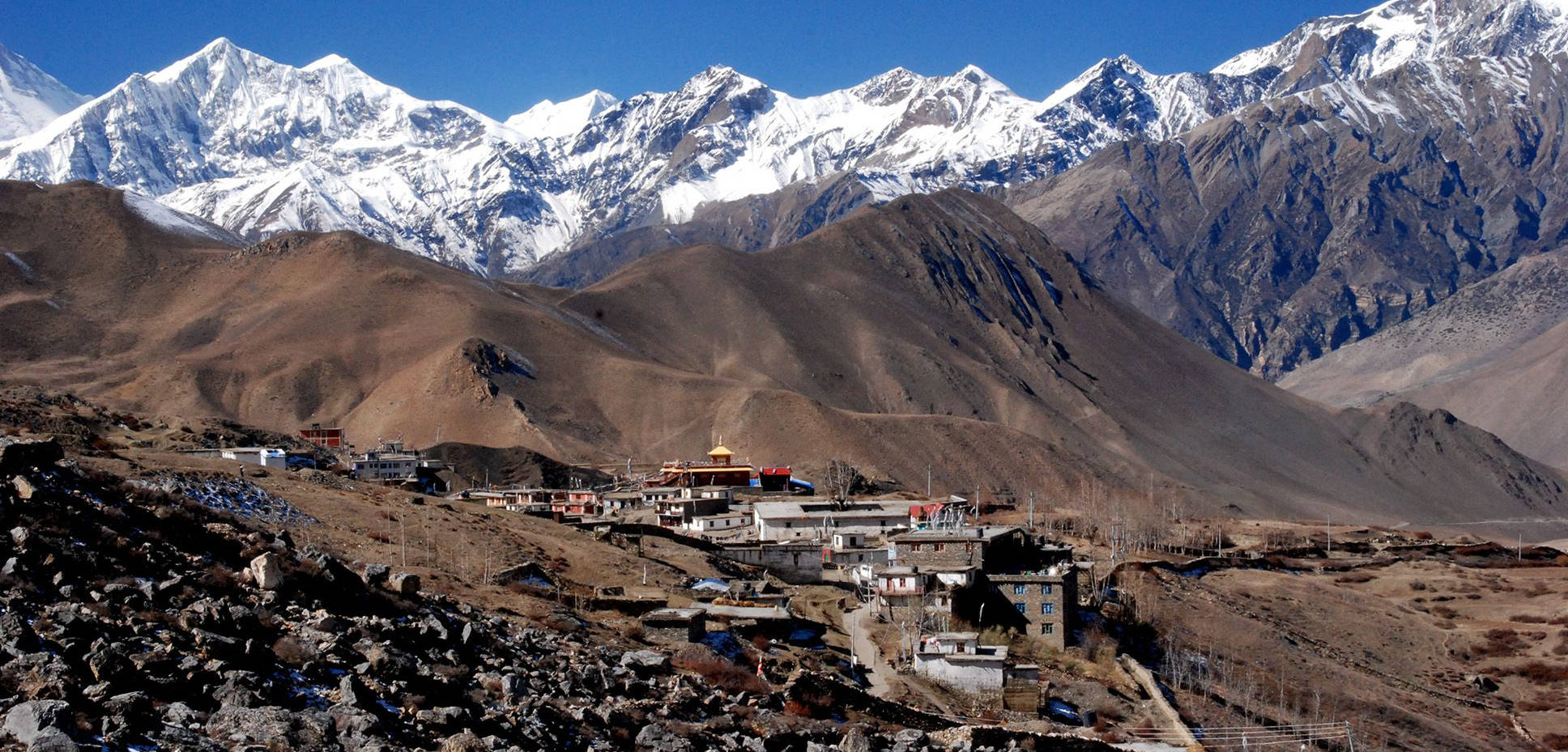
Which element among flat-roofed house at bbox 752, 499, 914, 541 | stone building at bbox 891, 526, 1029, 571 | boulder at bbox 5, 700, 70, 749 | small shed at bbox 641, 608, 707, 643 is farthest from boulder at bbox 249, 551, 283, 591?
flat-roofed house at bbox 752, 499, 914, 541

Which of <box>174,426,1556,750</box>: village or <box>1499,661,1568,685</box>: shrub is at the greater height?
<box>174,426,1556,750</box>: village

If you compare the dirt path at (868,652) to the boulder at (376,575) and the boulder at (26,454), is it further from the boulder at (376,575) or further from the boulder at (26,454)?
the boulder at (26,454)

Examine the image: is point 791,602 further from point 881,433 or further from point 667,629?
point 881,433

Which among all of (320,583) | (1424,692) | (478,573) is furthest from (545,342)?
(320,583)

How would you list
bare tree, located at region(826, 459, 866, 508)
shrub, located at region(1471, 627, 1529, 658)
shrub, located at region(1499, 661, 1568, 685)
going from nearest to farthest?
shrub, located at region(1499, 661, 1568, 685) → shrub, located at region(1471, 627, 1529, 658) → bare tree, located at region(826, 459, 866, 508)

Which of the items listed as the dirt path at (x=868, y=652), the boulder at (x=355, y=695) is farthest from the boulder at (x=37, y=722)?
the dirt path at (x=868, y=652)

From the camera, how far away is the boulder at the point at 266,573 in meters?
27.0

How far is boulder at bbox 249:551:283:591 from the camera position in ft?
88.6

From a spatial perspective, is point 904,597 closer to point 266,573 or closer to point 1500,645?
point 266,573

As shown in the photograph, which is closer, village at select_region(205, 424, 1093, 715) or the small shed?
the small shed

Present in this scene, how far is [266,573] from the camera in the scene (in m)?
27.1

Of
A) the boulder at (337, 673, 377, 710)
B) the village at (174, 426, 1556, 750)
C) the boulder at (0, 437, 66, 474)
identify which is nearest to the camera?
Result: the boulder at (337, 673, 377, 710)

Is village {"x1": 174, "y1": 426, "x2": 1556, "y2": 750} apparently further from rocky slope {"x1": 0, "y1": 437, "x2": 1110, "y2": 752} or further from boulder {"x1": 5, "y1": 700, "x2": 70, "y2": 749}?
boulder {"x1": 5, "y1": 700, "x2": 70, "y2": 749}

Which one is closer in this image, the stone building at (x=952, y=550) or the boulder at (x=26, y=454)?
the boulder at (x=26, y=454)
